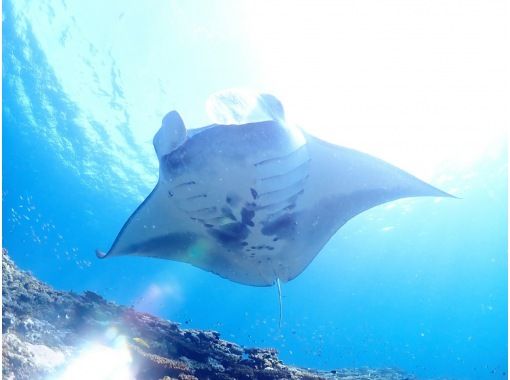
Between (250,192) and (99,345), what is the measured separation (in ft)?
9.32

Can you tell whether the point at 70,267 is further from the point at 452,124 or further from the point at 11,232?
the point at 452,124

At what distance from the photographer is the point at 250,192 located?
3691 millimetres

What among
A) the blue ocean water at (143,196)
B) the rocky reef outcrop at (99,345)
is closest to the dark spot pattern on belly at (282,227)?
the rocky reef outcrop at (99,345)

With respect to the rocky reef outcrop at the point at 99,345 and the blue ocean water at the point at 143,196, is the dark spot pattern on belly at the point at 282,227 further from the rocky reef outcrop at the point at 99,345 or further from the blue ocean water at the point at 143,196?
the blue ocean water at the point at 143,196

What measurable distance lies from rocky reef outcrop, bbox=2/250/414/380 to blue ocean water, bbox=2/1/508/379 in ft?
7.47

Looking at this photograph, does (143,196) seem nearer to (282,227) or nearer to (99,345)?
Answer: (99,345)

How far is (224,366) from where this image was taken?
495 cm

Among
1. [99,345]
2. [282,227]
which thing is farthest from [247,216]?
[99,345]

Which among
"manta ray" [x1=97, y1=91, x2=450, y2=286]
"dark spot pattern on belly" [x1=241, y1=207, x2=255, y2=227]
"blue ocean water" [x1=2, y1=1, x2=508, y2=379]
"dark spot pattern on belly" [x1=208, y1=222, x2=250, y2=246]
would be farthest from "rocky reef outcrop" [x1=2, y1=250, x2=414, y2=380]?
"blue ocean water" [x1=2, y1=1, x2=508, y2=379]

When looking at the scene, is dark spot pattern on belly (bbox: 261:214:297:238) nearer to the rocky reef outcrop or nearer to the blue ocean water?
the rocky reef outcrop

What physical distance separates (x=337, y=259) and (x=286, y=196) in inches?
1295

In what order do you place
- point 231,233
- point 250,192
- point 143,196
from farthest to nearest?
point 143,196 → point 231,233 → point 250,192

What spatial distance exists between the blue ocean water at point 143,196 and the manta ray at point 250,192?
10.9 ft

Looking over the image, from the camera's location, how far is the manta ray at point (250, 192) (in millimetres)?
3205
